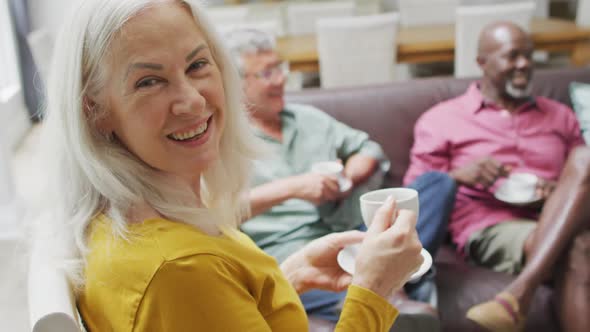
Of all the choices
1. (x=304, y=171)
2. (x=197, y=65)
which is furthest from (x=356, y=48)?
(x=197, y=65)

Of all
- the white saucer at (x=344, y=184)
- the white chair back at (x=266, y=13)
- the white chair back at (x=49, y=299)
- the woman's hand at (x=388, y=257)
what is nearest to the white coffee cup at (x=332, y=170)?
the white saucer at (x=344, y=184)

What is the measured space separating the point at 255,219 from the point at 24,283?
1324 millimetres

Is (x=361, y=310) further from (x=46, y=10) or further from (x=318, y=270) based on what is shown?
(x=46, y=10)

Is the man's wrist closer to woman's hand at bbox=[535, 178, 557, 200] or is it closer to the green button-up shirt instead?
the green button-up shirt

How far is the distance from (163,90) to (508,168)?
1.56 meters

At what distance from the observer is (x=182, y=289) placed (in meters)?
0.86

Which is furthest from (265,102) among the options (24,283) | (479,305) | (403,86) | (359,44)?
(359,44)

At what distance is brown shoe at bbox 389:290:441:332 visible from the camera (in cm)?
147

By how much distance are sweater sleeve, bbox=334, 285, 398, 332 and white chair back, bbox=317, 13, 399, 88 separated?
286 centimetres

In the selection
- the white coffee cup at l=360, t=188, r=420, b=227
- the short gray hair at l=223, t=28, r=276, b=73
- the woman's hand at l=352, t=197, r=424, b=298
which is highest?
the short gray hair at l=223, t=28, r=276, b=73

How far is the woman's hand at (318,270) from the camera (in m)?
1.24

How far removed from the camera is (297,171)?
2.12 metres

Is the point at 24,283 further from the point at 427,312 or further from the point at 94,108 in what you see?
the point at 94,108

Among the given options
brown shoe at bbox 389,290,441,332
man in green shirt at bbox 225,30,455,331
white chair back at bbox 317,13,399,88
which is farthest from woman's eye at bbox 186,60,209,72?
white chair back at bbox 317,13,399,88
